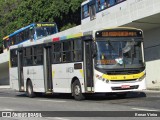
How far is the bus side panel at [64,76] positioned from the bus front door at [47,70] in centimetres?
45

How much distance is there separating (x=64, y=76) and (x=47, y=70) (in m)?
1.77

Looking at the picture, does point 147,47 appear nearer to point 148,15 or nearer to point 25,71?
point 148,15

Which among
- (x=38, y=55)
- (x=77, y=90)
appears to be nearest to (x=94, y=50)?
(x=77, y=90)

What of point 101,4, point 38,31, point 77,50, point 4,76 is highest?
point 101,4

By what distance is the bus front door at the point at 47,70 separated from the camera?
21156 mm

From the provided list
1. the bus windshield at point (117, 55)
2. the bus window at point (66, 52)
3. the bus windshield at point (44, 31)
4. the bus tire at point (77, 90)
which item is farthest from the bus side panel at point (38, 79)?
the bus windshield at point (44, 31)

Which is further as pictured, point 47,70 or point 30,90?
point 30,90

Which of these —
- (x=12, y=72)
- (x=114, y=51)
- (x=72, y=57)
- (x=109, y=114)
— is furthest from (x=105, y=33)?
(x=12, y=72)

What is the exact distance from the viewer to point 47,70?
70.2 feet

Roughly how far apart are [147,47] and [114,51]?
11.4 m

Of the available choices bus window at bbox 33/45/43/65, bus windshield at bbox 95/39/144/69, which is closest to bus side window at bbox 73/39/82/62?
bus windshield at bbox 95/39/144/69

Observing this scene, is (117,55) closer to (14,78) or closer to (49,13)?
(14,78)

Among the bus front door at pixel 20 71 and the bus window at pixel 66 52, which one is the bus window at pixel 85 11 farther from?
the bus window at pixel 66 52

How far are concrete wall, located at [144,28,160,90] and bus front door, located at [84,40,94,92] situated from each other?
9629 mm
